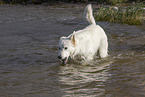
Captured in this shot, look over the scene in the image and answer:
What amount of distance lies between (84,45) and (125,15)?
37.0 ft

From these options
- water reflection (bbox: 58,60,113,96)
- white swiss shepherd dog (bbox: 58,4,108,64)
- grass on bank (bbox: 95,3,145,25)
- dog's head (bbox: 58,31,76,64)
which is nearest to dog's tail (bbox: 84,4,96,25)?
white swiss shepherd dog (bbox: 58,4,108,64)

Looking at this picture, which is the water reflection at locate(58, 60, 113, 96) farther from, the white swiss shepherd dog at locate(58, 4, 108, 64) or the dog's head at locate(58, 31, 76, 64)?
the dog's head at locate(58, 31, 76, 64)

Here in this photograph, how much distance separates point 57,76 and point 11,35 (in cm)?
763

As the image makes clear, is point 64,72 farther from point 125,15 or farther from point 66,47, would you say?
point 125,15

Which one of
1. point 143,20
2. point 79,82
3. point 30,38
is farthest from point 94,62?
point 143,20

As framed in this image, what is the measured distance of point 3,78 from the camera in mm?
6539

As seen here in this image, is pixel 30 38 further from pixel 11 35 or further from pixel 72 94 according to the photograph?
pixel 72 94

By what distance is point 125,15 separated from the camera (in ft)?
58.7

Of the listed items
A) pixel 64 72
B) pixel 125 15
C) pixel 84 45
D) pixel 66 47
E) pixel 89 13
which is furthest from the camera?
pixel 125 15

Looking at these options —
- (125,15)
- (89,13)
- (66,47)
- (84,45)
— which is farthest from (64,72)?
(125,15)

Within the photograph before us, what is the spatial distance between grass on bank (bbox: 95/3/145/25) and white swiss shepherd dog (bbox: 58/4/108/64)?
9.66 m

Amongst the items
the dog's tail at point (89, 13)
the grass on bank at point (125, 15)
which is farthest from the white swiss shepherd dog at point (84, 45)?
the grass on bank at point (125, 15)

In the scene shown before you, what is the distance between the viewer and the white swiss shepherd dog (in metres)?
6.99

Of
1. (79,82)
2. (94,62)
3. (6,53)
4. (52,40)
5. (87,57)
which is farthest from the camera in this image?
(52,40)
